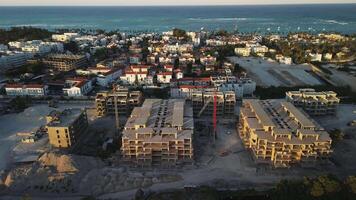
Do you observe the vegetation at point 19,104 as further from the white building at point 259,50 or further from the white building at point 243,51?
the white building at point 259,50

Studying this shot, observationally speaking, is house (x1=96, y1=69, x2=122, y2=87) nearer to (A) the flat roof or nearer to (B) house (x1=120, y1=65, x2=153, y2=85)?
(B) house (x1=120, y1=65, x2=153, y2=85)

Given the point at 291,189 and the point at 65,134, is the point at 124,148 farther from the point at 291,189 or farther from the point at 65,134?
the point at 291,189

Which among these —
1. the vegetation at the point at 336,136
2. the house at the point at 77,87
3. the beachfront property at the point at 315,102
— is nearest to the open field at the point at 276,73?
the beachfront property at the point at 315,102

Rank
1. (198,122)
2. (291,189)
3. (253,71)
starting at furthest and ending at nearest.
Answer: (253,71)
(198,122)
(291,189)

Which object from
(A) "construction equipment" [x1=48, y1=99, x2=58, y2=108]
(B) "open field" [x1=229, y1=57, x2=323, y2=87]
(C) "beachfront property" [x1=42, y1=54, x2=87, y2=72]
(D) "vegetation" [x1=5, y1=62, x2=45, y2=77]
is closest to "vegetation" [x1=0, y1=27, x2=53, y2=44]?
(C) "beachfront property" [x1=42, y1=54, x2=87, y2=72]

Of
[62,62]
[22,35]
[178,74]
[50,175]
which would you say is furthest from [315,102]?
[22,35]

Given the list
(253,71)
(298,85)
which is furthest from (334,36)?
(298,85)
